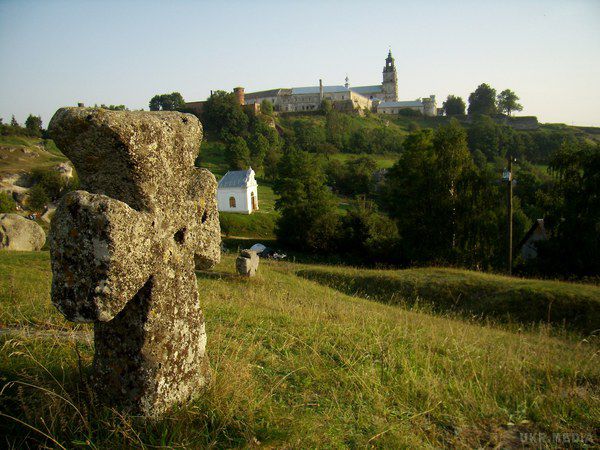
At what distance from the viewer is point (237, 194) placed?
169 ft

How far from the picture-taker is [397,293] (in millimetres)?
15320

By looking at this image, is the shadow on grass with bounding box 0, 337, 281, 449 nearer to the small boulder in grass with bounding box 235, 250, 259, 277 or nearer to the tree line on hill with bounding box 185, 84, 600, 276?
the small boulder in grass with bounding box 235, 250, 259, 277

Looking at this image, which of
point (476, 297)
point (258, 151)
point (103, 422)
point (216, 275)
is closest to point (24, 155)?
point (258, 151)

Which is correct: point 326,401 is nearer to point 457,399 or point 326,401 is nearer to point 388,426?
point 388,426

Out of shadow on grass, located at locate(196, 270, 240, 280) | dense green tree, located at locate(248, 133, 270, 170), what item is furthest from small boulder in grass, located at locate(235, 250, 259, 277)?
dense green tree, located at locate(248, 133, 270, 170)

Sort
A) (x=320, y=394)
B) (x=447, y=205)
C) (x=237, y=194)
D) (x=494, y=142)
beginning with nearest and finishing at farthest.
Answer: (x=320, y=394)
(x=447, y=205)
(x=237, y=194)
(x=494, y=142)

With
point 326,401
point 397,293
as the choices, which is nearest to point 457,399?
point 326,401

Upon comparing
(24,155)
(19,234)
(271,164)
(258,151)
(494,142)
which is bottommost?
(19,234)

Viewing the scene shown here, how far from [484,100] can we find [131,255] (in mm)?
139058

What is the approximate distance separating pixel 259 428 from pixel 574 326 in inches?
472

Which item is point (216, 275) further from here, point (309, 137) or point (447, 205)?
point (309, 137)

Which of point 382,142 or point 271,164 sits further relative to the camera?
point 382,142

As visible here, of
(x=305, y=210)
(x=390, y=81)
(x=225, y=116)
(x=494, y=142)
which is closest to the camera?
(x=305, y=210)

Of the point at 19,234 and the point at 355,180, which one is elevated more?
the point at 355,180
